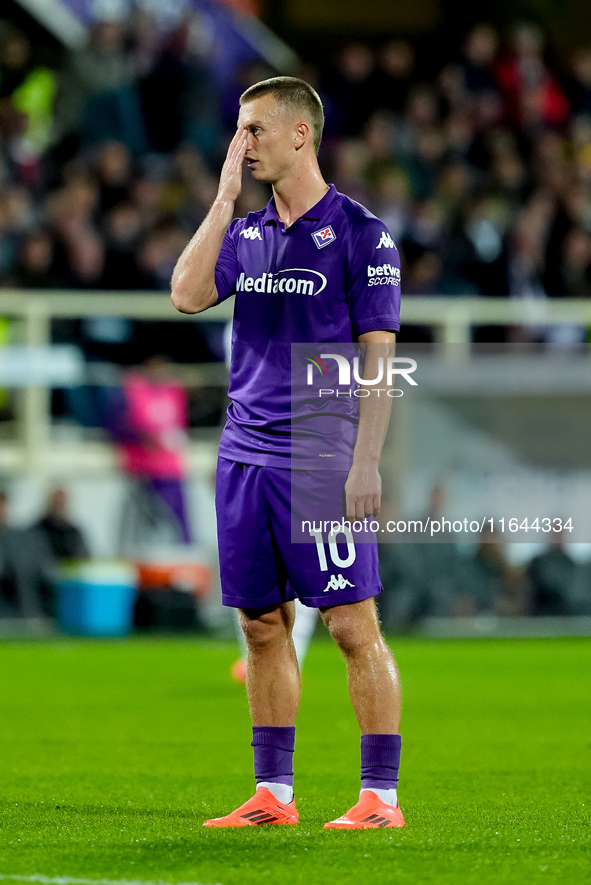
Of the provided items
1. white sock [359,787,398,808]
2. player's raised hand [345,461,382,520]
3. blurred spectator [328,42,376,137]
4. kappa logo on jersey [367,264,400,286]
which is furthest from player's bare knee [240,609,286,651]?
blurred spectator [328,42,376,137]

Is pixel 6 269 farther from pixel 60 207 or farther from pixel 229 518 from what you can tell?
pixel 229 518

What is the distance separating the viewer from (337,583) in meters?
4.24

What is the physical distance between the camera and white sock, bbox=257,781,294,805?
4.44 meters

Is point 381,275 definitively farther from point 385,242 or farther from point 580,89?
point 580,89

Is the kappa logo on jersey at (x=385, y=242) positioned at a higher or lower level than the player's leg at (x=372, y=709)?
higher

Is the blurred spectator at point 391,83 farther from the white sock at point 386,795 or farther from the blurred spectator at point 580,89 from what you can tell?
the white sock at point 386,795

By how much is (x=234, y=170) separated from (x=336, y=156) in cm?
1178

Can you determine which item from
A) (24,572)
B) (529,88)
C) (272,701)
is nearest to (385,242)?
(272,701)

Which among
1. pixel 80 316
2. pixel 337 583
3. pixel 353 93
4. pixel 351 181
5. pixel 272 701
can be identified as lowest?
pixel 272 701

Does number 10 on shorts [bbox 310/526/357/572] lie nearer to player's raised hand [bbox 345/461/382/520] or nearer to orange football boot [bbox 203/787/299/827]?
player's raised hand [bbox 345/461/382/520]

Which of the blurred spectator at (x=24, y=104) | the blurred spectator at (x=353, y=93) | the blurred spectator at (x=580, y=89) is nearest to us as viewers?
the blurred spectator at (x=24, y=104)

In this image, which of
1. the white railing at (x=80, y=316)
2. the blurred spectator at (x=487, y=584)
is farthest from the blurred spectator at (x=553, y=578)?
the white railing at (x=80, y=316)

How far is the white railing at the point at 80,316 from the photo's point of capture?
544 inches

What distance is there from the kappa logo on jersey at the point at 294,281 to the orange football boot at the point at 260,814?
146cm
